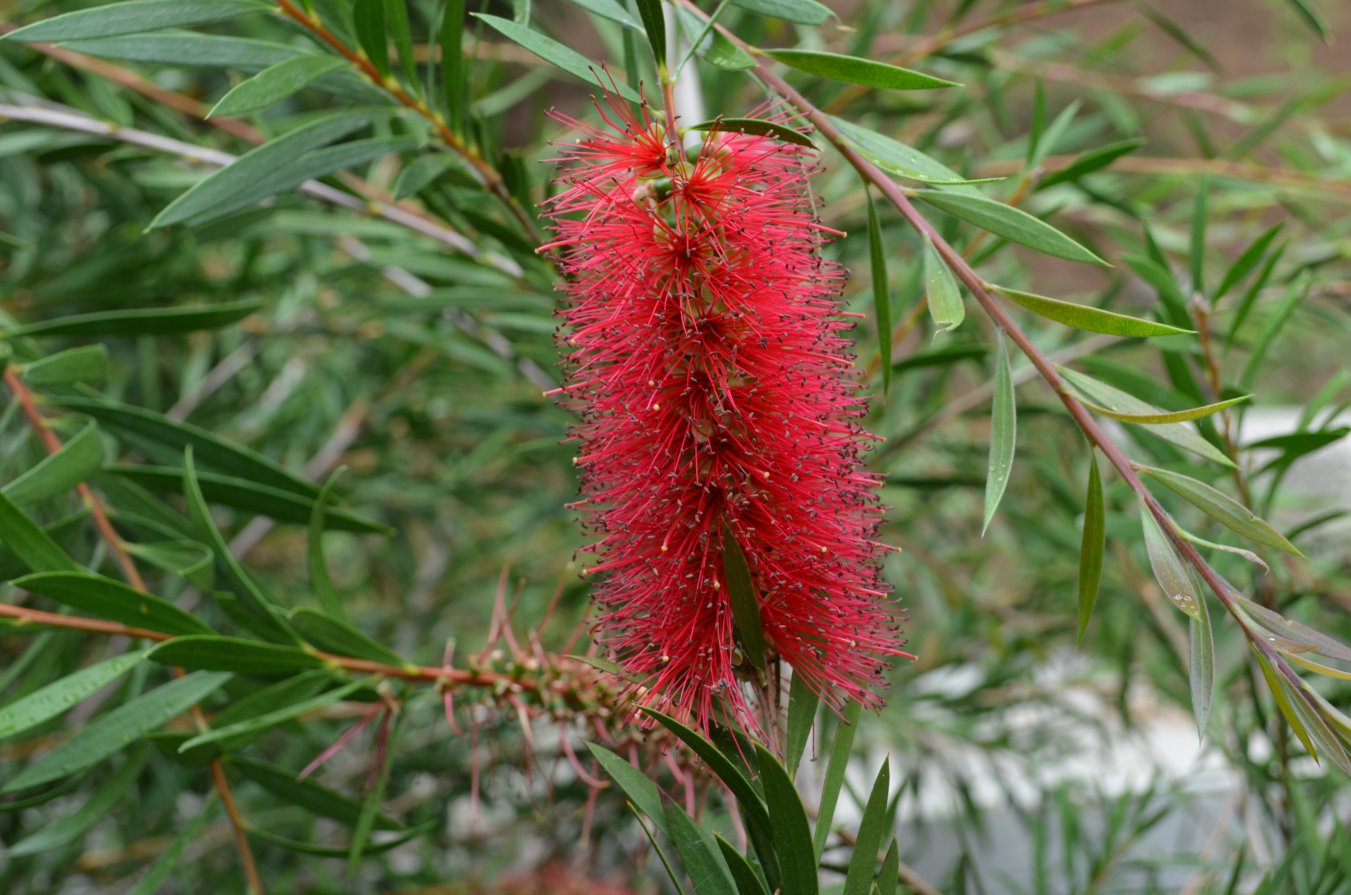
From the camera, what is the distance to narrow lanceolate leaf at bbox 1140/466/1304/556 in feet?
1.13

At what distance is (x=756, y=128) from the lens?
347 mm

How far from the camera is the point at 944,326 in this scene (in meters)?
0.34

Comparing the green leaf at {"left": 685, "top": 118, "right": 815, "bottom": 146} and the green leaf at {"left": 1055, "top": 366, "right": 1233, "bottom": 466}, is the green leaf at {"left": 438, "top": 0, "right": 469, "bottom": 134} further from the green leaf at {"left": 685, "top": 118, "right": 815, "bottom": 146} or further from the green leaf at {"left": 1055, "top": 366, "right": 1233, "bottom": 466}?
A: the green leaf at {"left": 1055, "top": 366, "right": 1233, "bottom": 466}

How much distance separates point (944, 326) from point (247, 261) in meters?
0.66

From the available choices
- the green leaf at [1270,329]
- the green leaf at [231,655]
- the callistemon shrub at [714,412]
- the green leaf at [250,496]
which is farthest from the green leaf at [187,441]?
the green leaf at [1270,329]

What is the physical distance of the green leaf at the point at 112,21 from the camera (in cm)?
38

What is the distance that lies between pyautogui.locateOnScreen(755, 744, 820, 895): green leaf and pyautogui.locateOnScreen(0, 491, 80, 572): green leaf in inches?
12.4

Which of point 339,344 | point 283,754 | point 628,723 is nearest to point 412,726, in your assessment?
point 283,754

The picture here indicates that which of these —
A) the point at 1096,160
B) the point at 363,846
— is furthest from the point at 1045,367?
the point at 363,846

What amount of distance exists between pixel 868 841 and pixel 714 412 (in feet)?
0.51

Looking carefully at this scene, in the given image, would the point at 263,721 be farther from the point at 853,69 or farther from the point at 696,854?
the point at 853,69

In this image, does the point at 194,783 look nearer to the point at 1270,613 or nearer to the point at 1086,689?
the point at 1270,613

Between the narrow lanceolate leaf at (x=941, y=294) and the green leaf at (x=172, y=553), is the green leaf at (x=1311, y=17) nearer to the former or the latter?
the narrow lanceolate leaf at (x=941, y=294)

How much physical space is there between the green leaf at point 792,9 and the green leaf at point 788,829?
0.82 ft
